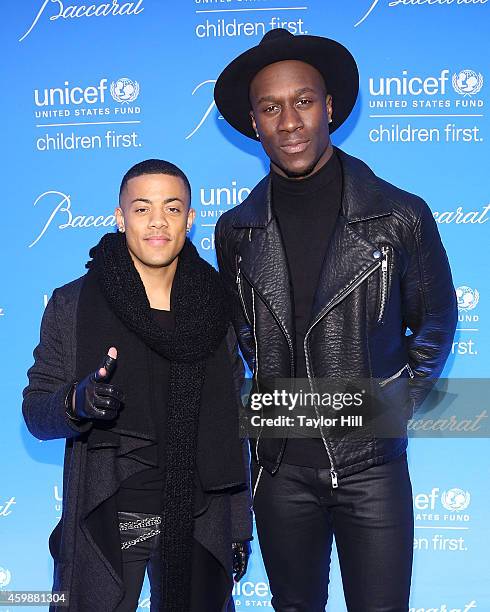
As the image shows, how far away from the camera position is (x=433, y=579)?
321 centimetres

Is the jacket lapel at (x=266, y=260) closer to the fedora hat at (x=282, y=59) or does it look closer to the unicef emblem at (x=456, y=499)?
the fedora hat at (x=282, y=59)

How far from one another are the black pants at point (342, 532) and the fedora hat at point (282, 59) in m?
1.15

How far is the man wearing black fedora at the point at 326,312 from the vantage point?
215 cm

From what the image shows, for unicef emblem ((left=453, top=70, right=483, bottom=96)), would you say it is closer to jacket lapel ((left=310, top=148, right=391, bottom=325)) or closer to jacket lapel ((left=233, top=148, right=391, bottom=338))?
jacket lapel ((left=233, top=148, right=391, bottom=338))

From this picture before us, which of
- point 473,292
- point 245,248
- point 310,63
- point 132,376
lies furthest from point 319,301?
point 473,292

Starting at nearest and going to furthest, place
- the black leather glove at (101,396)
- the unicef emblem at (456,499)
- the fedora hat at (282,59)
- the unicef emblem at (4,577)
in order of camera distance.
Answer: the black leather glove at (101,396), the fedora hat at (282,59), the unicef emblem at (456,499), the unicef emblem at (4,577)

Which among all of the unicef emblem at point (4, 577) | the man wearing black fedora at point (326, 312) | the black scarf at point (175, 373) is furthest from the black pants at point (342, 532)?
the unicef emblem at point (4, 577)

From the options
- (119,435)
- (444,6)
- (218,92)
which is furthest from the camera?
(444,6)

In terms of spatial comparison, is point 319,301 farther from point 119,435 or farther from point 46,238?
point 46,238

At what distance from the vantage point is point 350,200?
218 centimetres

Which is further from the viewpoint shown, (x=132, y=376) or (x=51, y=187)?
(x=51, y=187)

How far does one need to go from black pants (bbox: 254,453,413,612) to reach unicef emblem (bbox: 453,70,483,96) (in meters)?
1.60

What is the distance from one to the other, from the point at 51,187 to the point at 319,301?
1.56m

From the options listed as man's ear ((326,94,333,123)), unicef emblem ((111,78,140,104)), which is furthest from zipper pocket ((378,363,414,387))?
unicef emblem ((111,78,140,104))
